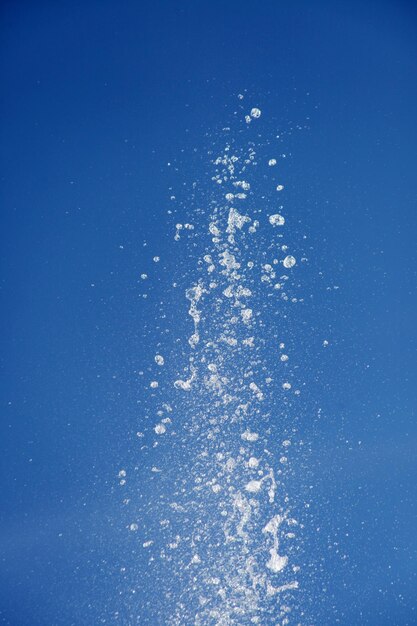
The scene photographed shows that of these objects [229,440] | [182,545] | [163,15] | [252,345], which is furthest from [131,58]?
[182,545]

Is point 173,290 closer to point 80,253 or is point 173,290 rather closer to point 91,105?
point 80,253

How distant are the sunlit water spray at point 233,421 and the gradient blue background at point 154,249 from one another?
57 mm

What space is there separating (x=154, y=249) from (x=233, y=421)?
0.39 meters

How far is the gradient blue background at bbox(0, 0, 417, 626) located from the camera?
4.26 feet

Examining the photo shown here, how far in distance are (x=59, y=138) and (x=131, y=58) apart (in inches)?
9.5

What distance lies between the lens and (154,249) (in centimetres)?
139

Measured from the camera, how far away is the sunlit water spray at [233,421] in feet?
4.22

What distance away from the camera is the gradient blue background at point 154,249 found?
4.26 ft

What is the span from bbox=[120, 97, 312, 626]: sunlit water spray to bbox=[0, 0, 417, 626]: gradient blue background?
57 mm

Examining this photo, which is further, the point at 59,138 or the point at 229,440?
the point at 59,138

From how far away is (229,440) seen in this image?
134 cm

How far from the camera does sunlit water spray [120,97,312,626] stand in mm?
1287

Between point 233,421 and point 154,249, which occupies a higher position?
point 154,249

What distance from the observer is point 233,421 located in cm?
134
